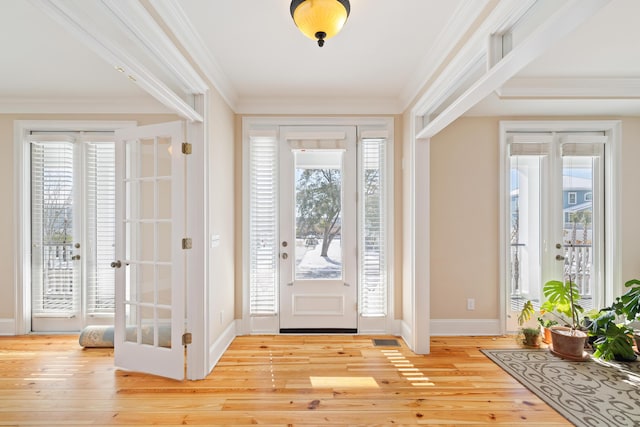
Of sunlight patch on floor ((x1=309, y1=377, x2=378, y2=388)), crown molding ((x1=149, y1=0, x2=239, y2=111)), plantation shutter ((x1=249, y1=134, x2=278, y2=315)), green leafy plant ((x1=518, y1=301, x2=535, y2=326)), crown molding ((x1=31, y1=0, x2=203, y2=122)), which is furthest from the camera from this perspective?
plantation shutter ((x1=249, y1=134, x2=278, y2=315))

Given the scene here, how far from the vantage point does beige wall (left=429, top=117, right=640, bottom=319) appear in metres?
3.45

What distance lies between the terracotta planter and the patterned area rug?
0.23 ft

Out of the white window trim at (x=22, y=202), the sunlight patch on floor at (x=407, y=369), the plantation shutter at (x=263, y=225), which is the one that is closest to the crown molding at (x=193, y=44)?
the plantation shutter at (x=263, y=225)

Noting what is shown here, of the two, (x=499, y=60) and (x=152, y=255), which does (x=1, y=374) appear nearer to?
(x=152, y=255)

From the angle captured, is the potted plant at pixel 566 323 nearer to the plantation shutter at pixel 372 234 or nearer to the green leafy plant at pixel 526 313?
the green leafy plant at pixel 526 313

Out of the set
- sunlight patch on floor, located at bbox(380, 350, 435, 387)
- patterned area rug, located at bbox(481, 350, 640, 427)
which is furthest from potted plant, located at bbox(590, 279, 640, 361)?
sunlight patch on floor, located at bbox(380, 350, 435, 387)

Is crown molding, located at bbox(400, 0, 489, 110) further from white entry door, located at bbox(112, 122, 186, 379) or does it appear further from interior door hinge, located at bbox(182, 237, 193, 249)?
interior door hinge, located at bbox(182, 237, 193, 249)

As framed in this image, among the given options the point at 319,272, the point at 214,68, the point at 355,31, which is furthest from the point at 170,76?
the point at 319,272

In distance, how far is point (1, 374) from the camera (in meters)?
2.54

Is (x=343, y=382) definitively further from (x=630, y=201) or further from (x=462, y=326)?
(x=630, y=201)

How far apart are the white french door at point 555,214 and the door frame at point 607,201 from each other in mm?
53

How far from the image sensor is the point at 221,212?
2.95 meters

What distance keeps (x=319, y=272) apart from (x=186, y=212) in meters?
1.64

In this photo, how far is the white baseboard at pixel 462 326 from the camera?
11.2ft
